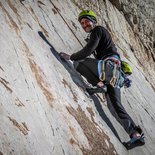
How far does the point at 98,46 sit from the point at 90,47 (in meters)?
0.47

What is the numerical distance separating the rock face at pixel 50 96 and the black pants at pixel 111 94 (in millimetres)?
212

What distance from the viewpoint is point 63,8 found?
34.1 ft

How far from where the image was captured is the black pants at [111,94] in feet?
23.8

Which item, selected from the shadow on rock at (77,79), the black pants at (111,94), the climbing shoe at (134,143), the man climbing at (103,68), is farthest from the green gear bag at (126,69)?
the climbing shoe at (134,143)

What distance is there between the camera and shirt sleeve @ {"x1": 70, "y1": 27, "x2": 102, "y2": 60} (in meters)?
7.57

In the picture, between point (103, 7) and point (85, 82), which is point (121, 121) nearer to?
point (85, 82)

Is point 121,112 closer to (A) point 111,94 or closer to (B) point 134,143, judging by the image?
(A) point 111,94

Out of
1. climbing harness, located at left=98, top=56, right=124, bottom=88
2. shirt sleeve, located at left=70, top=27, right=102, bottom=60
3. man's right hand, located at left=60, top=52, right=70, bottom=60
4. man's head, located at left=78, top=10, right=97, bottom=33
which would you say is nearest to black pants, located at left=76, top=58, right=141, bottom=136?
climbing harness, located at left=98, top=56, right=124, bottom=88

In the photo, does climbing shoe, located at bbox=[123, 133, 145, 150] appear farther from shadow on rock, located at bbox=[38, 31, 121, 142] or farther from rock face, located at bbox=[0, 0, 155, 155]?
shadow on rock, located at bbox=[38, 31, 121, 142]

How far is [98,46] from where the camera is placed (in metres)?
7.98

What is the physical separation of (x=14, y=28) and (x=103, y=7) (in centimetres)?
600

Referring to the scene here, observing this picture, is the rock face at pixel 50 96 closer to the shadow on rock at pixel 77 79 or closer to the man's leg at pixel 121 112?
the shadow on rock at pixel 77 79

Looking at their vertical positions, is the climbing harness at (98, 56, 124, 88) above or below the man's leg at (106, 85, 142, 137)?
above

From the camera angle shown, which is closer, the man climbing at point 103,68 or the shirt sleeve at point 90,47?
the man climbing at point 103,68
